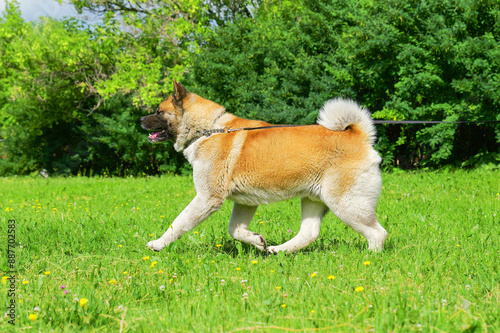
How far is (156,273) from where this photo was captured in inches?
159

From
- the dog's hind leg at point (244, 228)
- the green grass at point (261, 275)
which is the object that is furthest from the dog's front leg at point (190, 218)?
the dog's hind leg at point (244, 228)

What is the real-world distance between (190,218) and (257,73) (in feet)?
37.0

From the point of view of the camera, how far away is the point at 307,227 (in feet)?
16.5

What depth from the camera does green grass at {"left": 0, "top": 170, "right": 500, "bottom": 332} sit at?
9.53 ft

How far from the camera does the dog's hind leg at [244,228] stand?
16.2ft

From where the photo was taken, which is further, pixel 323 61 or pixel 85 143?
pixel 85 143

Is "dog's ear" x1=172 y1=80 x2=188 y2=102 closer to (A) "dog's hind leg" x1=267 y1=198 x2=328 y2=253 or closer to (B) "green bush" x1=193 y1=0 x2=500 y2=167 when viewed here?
(A) "dog's hind leg" x1=267 y1=198 x2=328 y2=253

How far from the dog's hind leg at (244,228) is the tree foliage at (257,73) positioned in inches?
329

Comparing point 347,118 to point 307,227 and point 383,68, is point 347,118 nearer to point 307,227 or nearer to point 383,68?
point 307,227

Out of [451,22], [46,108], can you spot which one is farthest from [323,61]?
[46,108]

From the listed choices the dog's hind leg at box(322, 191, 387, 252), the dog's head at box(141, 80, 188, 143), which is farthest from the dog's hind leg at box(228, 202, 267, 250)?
the dog's head at box(141, 80, 188, 143)

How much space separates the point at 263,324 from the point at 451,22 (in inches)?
446

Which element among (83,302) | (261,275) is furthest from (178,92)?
(83,302)

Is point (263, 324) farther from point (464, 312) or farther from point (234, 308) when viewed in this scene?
point (464, 312)
